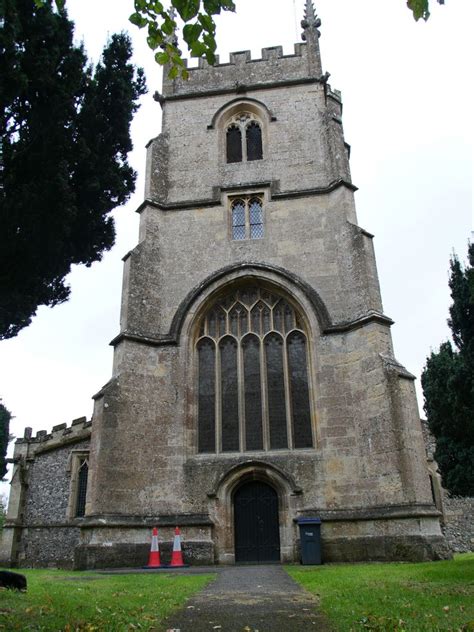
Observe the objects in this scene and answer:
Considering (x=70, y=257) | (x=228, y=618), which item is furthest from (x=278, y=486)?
(x=228, y=618)

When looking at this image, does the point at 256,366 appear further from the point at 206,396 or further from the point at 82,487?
the point at 82,487

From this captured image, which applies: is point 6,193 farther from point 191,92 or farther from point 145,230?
point 191,92

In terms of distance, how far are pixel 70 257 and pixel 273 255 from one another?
7.45 meters

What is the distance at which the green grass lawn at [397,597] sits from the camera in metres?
4.79

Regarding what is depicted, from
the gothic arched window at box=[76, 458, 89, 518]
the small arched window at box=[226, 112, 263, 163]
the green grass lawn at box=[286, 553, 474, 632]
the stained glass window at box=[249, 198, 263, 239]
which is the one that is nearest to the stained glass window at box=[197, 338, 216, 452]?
the stained glass window at box=[249, 198, 263, 239]

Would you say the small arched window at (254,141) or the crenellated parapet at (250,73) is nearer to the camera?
the small arched window at (254,141)

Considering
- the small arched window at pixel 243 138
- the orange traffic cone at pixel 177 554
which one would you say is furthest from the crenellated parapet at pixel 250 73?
the orange traffic cone at pixel 177 554

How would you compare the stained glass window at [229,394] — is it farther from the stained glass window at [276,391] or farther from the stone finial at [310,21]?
the stone finial at [310,21]

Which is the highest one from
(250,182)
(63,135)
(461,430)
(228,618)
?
(250,182)

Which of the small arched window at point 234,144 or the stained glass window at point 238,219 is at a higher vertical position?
the small arched window at point 234,144

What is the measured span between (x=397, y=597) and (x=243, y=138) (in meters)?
16.3

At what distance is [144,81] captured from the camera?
11.7 metres

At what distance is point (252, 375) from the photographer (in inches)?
631

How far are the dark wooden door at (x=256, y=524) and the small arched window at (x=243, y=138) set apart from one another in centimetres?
1099
